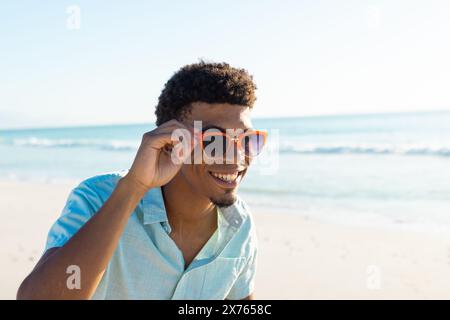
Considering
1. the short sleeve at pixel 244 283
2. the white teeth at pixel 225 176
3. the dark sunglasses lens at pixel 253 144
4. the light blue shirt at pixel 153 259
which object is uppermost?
the dark sunglasses lens at pixel 253 144

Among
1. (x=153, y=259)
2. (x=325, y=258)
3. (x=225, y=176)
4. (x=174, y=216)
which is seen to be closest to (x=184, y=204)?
(x=174, y=216)

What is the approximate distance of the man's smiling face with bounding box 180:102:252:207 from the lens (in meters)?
2.86

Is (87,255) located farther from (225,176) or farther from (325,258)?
(325,258)

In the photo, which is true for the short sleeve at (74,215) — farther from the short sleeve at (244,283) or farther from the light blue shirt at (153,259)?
the short sleeve at (244,283)

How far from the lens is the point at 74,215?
93.0 inches

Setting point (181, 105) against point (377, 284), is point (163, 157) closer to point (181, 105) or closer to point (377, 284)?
point (181, 105)

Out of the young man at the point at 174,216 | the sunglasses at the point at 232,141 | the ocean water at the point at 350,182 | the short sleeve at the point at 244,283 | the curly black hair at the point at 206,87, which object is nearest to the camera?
the young man at the point at 174,216

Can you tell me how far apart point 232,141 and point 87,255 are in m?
1.09

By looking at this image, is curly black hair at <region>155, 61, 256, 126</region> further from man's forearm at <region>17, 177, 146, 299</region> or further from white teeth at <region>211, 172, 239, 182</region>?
man's forearm at <region>17, 177, 146, 299</region>

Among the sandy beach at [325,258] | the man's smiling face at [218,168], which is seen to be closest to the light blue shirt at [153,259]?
the man's smiling face at [218,168]

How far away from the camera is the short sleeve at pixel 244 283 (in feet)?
9.89

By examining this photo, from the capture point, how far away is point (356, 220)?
410 inches
